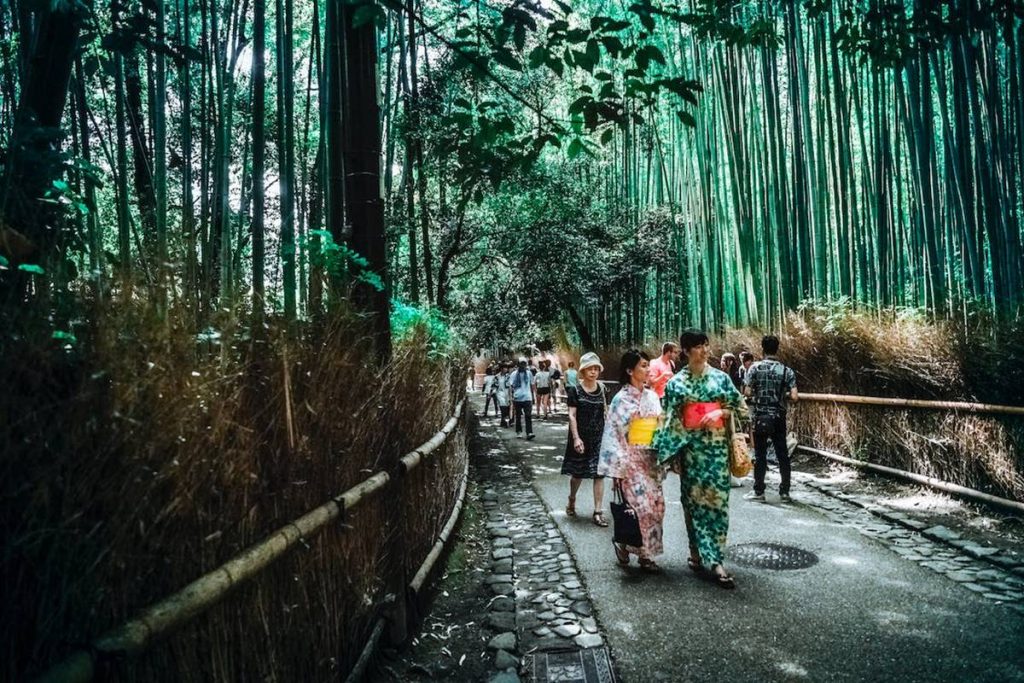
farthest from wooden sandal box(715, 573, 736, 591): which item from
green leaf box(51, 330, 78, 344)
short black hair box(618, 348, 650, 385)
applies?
green leaf box(51, 330, 78, 344)

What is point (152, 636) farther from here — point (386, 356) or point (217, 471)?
point (386, 356)

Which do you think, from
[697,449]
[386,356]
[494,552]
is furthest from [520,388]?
[386,356]

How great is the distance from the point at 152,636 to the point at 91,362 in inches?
19.4

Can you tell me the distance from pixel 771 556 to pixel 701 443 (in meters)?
0.90

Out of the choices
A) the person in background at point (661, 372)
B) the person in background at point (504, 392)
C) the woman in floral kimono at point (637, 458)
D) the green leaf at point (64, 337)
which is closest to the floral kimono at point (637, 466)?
the woman in floral kimono at point (637, 458)

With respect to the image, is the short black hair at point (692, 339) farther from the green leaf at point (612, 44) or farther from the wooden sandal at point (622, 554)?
the green leaf at point (612, 44)

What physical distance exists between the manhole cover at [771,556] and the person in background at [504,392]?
8.99 meters

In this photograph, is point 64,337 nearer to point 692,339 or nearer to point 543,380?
point 692,339

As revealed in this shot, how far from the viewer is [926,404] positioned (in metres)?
5.11

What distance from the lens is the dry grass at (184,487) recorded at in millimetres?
954

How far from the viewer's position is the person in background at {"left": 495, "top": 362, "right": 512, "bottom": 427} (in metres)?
13.5

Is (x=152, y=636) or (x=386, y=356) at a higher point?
(x=386, y=356)

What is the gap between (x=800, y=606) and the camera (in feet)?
9.77

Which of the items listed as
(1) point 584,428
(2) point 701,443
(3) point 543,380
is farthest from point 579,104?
(3) point 543,380
